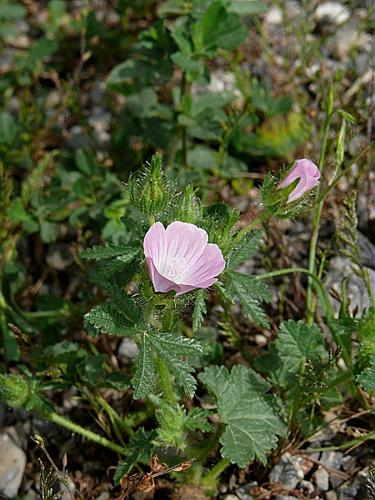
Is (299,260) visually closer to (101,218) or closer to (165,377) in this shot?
(101,218)

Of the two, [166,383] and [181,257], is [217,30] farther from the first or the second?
[166,383]

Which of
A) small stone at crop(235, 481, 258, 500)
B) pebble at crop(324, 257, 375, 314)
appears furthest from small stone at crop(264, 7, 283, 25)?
small stone at crop(235, 481, 258, 500)

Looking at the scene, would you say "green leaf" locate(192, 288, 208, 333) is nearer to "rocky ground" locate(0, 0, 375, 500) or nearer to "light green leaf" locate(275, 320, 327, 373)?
"light green leaf" locate(275, 320, 327, 373)

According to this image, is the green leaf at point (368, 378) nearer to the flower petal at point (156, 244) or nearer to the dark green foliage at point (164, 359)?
the dark green foliage at point (164, 359)

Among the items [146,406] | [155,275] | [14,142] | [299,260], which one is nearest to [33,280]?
[14,142]

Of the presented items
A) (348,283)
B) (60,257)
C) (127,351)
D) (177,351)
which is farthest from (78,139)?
(177,351)
